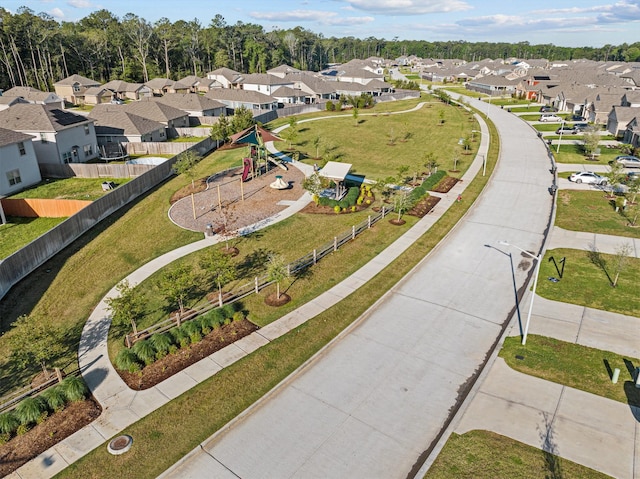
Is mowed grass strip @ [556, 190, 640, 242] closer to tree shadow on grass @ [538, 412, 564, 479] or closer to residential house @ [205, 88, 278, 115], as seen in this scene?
tree shadow on grass @ [538, 412, 564, 479]

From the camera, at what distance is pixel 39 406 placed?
57.1 ft

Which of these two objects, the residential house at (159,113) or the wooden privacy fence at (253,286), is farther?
the residential house at (159,113)

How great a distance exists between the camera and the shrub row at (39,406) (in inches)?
657

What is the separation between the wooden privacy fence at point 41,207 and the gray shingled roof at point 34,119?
13809 millimetres

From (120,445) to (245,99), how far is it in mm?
78889

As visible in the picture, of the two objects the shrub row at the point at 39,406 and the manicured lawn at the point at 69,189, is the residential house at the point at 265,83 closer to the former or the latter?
the manicured lawn at the point at 69,189

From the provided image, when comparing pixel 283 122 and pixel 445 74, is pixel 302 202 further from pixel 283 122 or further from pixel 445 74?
pixel 445 74

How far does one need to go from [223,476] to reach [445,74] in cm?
17248

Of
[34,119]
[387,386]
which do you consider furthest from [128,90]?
[387,386]

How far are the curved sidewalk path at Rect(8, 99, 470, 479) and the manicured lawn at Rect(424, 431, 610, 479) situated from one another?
32.8 feet

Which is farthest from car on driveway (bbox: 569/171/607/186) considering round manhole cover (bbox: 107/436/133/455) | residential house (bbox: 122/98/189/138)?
residential house (bbox: 122/98/189/138)

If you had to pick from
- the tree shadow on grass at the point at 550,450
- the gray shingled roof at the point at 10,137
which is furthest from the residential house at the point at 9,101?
the tree shadow on grass at the point at 550,450

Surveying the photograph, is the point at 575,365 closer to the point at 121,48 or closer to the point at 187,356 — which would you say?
the point at 187,356

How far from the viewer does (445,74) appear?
16275 cm
